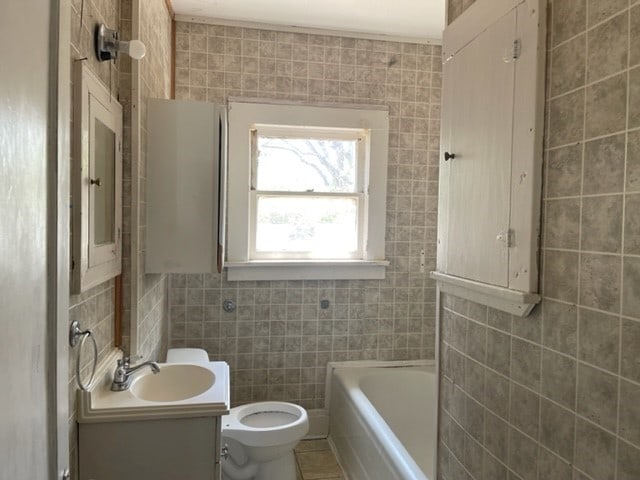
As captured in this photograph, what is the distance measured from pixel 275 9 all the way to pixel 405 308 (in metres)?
2.01

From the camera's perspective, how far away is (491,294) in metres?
1.29

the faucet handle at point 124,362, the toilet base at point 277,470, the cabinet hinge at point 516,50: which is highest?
the cabinet hinge at point 516,50

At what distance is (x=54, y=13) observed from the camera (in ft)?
2.59

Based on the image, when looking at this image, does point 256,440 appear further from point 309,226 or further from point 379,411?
point 309,226

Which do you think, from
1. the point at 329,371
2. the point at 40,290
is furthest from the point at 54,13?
the point at 329,371

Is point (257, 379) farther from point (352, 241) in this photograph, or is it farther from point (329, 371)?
point (352, 241)

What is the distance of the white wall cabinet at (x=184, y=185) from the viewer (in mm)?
2035

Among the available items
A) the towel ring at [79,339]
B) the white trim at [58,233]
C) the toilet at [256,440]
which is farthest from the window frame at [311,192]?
the white trim at [58,233]

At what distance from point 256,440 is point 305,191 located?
4.90 ft

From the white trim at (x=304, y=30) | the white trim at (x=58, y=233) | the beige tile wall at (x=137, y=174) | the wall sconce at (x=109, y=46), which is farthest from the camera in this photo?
the white trim at (x=304, y=30)

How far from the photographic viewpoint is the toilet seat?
2.16 meters

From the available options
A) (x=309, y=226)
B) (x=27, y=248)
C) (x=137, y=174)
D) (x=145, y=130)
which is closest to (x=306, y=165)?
(x=309, y=226)

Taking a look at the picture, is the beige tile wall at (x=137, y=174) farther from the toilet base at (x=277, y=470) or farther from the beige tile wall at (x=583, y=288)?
the beige tile wall at (x=583, y=288)

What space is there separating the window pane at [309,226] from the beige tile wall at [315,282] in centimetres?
23
